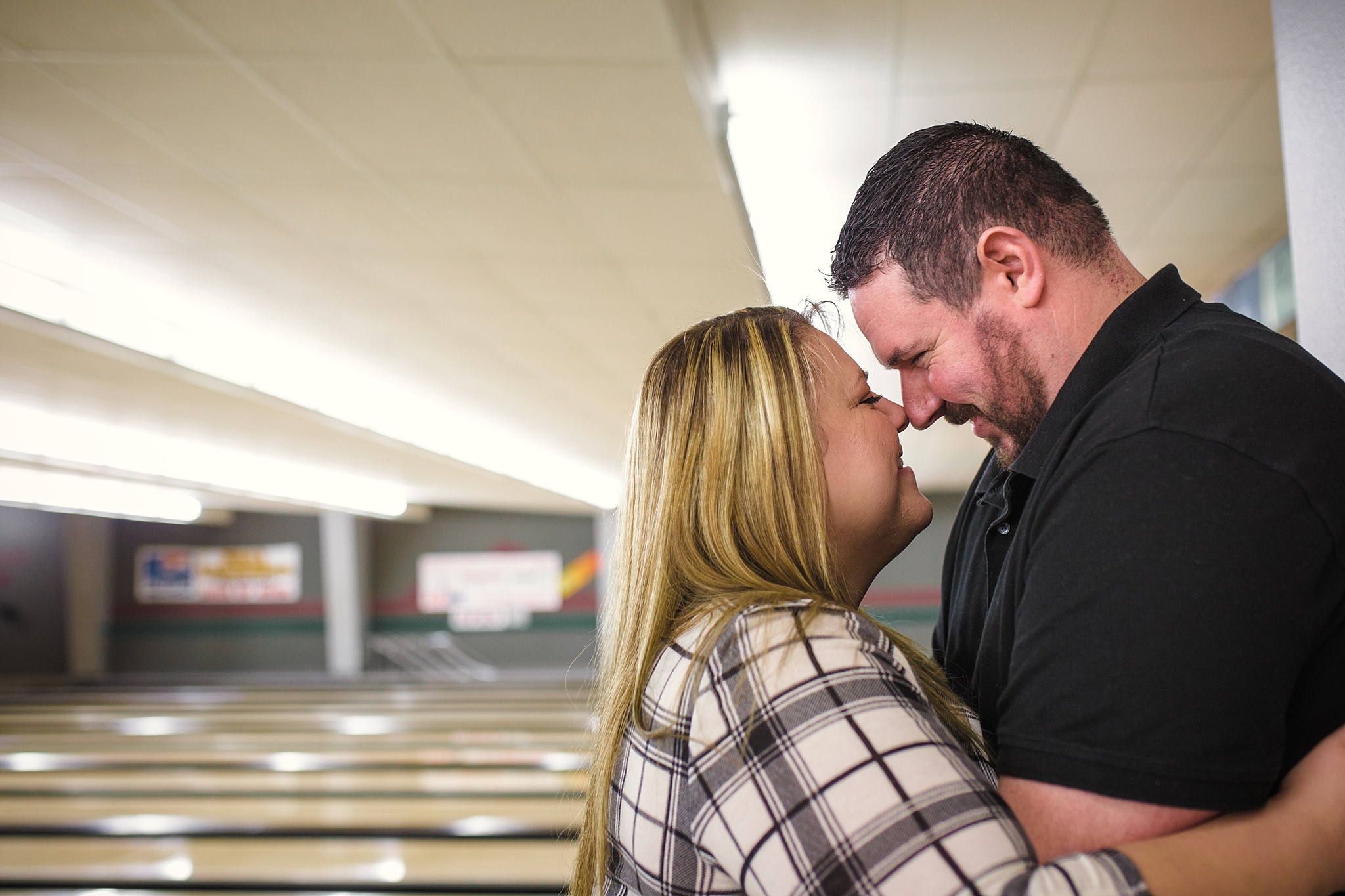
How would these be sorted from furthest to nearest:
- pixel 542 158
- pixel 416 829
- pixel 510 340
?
pixel 510 340
pixel 416 829
pixel 542 158

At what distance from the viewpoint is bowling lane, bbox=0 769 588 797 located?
6.02 m

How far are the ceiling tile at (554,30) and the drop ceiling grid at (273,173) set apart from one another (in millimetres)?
75

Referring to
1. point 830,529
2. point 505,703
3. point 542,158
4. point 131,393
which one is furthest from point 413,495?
point 830,529

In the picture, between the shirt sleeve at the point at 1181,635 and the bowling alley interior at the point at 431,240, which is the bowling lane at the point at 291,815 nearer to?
the bowling alley interior at the point at 431,240

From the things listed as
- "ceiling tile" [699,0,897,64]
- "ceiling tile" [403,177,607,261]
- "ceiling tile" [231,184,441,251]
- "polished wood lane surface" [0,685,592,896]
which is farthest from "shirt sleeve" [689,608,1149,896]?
"ceiling tile" [231,184,441,251]

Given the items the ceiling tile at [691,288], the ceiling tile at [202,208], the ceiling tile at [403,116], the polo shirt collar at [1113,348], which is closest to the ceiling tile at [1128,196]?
the ceiling tile at [691,288]

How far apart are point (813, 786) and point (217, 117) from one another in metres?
3.00

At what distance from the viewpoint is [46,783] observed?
646 centimetres

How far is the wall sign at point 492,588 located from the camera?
50.2 ft

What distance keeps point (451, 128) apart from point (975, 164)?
2194 millimetres

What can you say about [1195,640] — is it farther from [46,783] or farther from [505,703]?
[505,703]

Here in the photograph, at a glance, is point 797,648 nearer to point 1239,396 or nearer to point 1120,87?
point 1239,396

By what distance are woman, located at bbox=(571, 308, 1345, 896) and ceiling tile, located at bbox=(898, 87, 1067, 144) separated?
203cm

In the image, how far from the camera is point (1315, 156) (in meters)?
1.58
